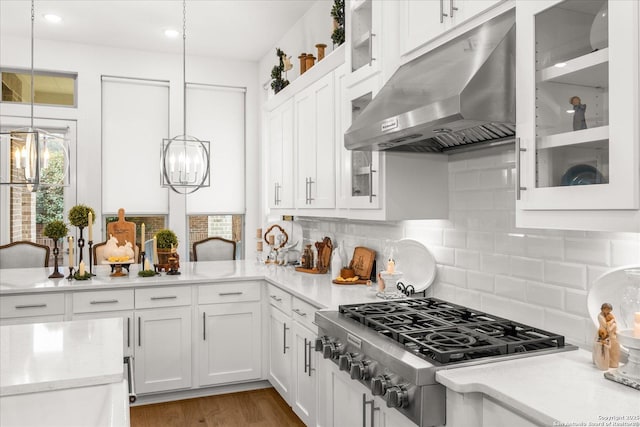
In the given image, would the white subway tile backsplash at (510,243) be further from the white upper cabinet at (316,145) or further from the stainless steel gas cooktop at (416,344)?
the white upper cabinet at (316,145)

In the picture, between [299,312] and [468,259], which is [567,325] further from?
[299,312]

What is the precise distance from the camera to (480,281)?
7.67 feet

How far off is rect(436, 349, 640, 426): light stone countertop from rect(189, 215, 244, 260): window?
15.0ft

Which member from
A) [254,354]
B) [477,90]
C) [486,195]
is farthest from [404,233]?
[254,354]

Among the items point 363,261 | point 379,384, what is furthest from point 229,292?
point 379,384

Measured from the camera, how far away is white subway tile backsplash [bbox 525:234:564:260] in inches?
75.5

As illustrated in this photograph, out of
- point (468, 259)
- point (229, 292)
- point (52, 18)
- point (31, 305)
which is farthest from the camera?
point (52, 18)

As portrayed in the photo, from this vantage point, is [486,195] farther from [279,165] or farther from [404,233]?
[279,165]

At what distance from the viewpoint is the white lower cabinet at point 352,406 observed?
5.97 ft

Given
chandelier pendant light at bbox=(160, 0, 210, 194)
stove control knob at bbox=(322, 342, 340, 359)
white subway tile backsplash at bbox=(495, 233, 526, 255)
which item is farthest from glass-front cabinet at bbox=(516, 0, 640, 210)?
chandelier pendant light at bbox=(160, 0, 210, 194)

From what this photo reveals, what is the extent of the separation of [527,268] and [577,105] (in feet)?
2.80

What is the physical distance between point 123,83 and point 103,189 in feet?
3.86

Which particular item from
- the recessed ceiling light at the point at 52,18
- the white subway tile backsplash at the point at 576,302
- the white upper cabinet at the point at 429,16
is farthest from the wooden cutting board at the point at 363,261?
the recessed ceiling light at the point at 52,18

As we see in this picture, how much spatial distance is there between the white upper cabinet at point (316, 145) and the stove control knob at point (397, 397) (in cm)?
167
